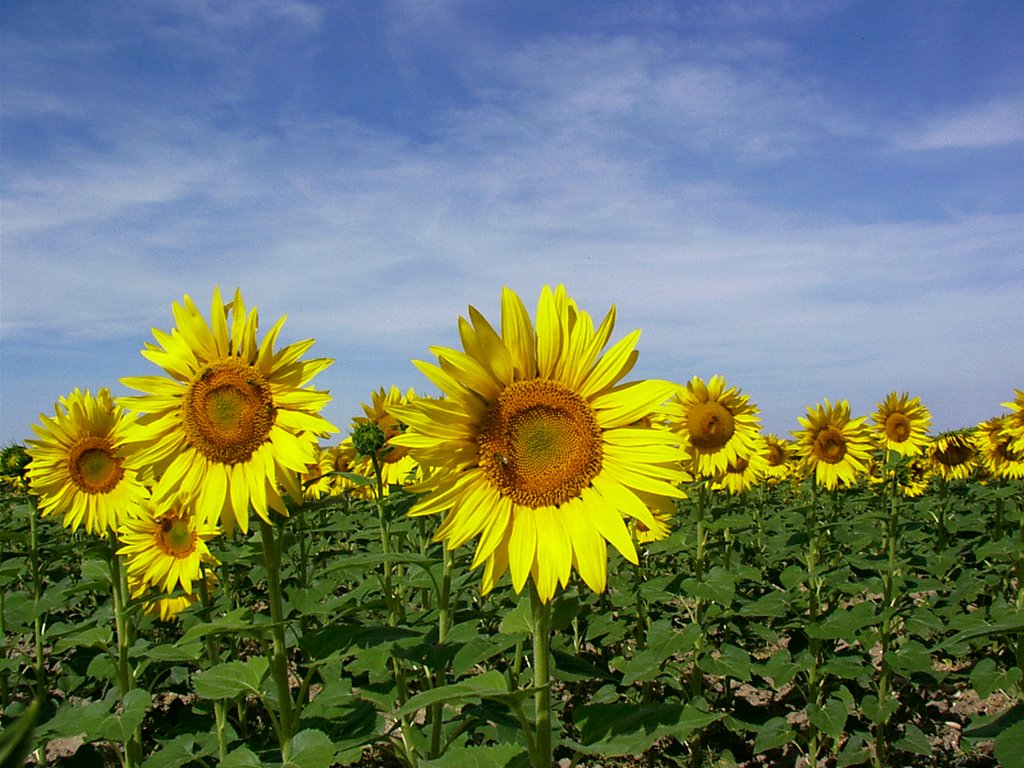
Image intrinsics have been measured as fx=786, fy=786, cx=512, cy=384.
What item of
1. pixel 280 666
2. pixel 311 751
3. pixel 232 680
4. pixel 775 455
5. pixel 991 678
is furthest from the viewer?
pixel 775 455

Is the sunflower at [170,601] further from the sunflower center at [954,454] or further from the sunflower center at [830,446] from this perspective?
the sunflower center at [954,454]

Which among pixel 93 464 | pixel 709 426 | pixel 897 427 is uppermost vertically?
pixel 897 427

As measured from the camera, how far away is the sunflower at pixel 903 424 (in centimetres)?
823

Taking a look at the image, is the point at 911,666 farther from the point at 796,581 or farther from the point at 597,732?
the point at 597,732

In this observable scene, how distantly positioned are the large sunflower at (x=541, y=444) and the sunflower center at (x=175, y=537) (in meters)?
3.17

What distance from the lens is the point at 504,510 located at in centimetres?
248

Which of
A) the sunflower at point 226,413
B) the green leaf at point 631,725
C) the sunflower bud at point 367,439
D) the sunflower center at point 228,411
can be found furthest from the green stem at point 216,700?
the green leaf at point 631,725

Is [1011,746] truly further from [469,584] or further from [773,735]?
[773,735]

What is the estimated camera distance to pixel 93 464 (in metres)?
4.95

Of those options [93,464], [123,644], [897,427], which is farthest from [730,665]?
[897,427]

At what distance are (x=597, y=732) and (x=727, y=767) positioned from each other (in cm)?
302

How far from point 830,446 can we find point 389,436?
170 inches

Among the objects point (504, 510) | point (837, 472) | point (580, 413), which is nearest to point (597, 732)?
point (504, 510)

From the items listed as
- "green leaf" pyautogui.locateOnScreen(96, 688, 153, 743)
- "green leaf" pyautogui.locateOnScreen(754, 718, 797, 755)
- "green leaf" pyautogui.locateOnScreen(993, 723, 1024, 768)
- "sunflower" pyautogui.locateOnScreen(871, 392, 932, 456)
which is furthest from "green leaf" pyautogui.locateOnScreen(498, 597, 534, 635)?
"sunflower" pyautogui.locateOnScreen(871, 392, 932, 456)
